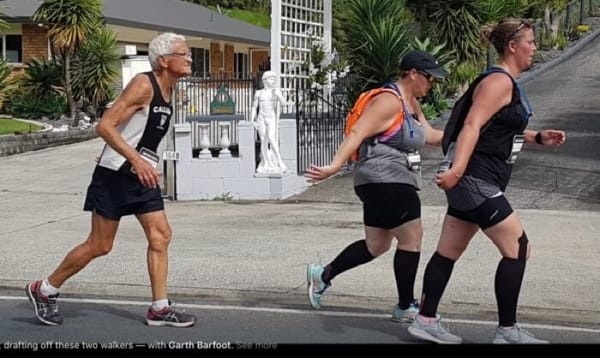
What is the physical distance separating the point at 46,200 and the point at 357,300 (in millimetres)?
7672

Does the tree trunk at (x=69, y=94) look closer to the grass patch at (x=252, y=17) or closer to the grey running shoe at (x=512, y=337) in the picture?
the grey running shoe at (x=512, y=337)

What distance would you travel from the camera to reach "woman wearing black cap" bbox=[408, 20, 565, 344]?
556 centimetres

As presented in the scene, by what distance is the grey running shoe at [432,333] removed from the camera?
5.89 m

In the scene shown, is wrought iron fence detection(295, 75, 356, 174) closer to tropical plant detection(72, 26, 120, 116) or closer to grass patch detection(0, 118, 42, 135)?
grass patch detection(0, 118, 42, 135)

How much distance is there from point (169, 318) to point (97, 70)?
729 inches

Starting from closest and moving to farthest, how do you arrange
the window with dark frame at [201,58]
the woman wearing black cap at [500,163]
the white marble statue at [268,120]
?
the woman wearing black cap at [500,163]
the white marble statue at [268,120]
the window with dark frame at [201,58]

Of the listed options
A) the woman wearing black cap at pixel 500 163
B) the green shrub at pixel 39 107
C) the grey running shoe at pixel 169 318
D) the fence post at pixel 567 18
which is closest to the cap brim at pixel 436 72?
the woman wearing black cap at pixel 500 163

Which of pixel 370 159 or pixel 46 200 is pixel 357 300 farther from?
pixel 46 200

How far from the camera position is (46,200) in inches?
549

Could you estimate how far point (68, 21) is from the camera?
23.2 meters

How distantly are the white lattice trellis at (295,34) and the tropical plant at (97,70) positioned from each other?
875cm

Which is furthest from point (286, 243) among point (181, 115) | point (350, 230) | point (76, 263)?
point (181, 115)

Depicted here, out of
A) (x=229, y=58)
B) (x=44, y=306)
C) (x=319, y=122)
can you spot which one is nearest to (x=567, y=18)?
(x=229, y=58)

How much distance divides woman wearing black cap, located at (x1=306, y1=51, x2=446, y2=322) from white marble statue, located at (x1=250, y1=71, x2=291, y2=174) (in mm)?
7411
